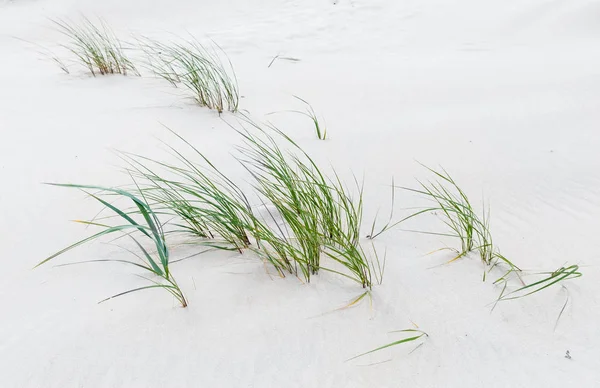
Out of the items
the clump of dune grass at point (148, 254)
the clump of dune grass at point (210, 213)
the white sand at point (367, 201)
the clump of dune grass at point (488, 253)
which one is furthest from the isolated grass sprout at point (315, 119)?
the clump of dune grass at point (148, 254)

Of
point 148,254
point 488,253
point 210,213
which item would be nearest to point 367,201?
point 488,253

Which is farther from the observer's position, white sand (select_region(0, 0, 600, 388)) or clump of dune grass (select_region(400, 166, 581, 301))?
clump of dune grass (select_region(400, 166, 581, 301))

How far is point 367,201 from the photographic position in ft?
5.65

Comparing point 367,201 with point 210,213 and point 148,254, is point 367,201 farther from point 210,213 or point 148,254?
point 148,254

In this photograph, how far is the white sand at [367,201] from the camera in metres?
1.06

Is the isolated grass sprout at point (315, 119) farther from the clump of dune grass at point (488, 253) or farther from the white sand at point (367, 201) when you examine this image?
the clump of dune grass at point (488, 253)

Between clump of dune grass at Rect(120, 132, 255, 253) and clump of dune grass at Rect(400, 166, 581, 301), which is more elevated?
clump of dune grass at Rect(120, 132, 255, 253)

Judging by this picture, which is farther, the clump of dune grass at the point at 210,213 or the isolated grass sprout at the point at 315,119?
the isolated grass sprout at the point at 315,119

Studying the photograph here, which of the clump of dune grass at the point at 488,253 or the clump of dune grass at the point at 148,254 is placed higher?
the clump of dune grass at the point at 148,254

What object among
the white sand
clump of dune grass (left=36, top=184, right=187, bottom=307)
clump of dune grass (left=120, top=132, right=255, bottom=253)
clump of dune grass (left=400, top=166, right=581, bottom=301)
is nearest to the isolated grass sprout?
the white sand

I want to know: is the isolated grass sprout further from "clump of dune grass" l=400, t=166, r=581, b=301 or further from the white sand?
"clump of dune grass" l=400, t=166, r=581, b=301

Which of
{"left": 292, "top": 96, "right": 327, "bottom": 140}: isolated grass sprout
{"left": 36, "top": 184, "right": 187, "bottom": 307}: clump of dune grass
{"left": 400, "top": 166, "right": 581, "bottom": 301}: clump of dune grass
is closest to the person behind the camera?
{"left": 36, "top": 184, "right": 187, "bottom": 307}: clump of dune grass

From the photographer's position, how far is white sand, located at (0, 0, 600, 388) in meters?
1.06

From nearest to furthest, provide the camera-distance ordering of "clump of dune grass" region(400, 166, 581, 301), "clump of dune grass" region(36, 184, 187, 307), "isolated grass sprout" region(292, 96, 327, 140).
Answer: "clump of dune grass" region(36, 184, 187, 307) < "clump of dune grass" region(400, 166, 581, 301) < "isolated grass sprout" region(292, 96, 327, 140)
